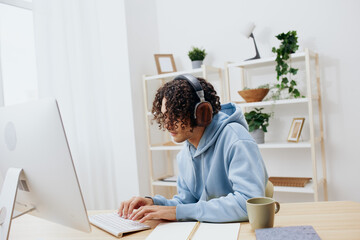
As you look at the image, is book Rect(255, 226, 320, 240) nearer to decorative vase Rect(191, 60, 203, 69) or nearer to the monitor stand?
the monitor stand

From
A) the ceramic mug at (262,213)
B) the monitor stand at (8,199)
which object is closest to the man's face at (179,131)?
the ceramic mug at (262,213)

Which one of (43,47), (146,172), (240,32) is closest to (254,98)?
(240,32)

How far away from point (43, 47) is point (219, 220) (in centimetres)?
200

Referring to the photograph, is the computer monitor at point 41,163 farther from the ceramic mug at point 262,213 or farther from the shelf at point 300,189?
the shelf at point 300,189

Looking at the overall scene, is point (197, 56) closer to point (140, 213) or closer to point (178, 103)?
point (178, 103)

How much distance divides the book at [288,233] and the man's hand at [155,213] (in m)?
0.29

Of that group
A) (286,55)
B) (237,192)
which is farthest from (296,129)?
(237,192)

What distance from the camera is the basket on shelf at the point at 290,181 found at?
2.57 meters

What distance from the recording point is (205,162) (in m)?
1.36

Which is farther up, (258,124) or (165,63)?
(165,63)

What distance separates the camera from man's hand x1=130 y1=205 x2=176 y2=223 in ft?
3.70

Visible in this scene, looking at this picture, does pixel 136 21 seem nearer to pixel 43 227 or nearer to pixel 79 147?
pixel 79 147

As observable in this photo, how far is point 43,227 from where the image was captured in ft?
4.11

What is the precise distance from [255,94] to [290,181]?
2.32 ft
